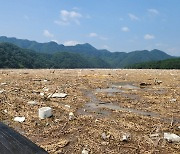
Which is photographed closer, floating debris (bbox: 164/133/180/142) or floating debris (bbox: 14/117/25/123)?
floating debris (bbox: 164/133/180/142)

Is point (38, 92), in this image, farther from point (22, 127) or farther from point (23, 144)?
point (23, 144)

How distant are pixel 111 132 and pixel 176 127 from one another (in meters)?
1.89

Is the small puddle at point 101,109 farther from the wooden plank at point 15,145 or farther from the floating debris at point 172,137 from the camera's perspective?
the wooden plank at point 15,145

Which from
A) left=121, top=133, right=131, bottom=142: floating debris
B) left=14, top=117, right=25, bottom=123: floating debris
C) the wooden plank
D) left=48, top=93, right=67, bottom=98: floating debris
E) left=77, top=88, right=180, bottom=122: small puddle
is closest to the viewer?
the wooden plank

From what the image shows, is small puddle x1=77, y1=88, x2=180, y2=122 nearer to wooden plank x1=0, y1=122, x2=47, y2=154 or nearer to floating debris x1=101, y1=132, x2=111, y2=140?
floating debris x1=101, y1=132, x2=111, y2=140

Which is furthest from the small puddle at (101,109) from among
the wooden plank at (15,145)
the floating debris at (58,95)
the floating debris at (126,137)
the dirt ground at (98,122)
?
the wooden plank at (15,145)

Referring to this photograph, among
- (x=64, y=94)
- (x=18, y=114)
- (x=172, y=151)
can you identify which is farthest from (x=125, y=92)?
(x=172, y=151)

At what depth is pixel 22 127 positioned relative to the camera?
7637 mm

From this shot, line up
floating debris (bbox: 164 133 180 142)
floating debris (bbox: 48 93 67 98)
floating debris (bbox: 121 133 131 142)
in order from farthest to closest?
floating debris (bbox: 48 93 67 98), floating debris (bbox: 164 133 180 142), floating debris (bbox: 121 133 131 142)

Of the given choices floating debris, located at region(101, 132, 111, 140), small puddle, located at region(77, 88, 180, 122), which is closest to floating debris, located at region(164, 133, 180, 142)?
floating debris, located at region(101, 132, 111, 140)

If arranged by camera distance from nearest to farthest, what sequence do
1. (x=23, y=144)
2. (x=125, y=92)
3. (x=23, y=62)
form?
(x=23, y=144)
(x=125, y=92)
(x=23, y=62)

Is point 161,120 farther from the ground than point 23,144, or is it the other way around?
point 23,144

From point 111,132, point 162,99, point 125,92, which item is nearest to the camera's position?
point 111,132

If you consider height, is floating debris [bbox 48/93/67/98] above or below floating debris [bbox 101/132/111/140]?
above
